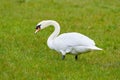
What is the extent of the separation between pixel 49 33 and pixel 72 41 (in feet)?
16.7

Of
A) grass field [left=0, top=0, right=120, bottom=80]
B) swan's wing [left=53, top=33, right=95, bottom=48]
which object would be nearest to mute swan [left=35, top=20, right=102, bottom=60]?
swan's wing [left=53, top=33, right=95, bottom=48]

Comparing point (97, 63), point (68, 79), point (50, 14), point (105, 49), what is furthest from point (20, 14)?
point (68, 79)

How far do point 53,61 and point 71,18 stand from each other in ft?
28.9

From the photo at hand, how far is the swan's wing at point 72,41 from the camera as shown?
36.9ft

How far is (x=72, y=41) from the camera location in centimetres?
1144

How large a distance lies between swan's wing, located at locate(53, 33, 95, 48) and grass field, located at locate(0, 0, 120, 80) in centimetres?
40

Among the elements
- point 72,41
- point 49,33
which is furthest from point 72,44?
point 49,33

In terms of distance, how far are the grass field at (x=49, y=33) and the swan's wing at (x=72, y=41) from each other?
400 mm

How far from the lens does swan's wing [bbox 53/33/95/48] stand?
36.9ft

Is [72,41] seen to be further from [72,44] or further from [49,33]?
[49,33]

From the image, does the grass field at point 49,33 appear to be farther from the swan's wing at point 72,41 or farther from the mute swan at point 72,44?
the swan's wing at point 72,41

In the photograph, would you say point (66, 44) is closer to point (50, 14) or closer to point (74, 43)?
point (74, 43)

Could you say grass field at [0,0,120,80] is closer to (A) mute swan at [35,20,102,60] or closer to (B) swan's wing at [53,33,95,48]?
(A) mute swan at [35,20,102,60]

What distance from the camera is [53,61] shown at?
1145cm
